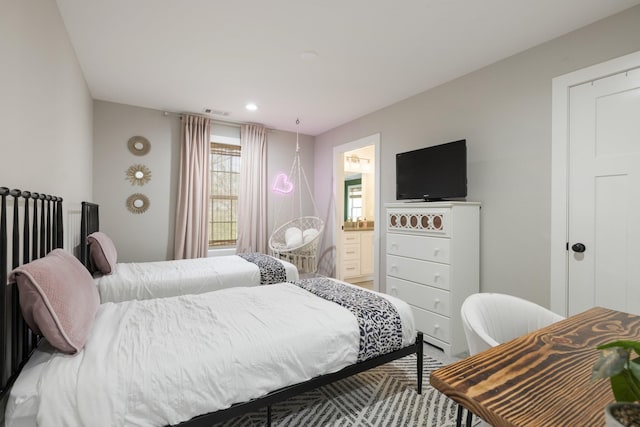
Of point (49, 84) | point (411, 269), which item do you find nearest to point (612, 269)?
point (411, 269)

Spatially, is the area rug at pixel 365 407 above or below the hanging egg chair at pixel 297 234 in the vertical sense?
below

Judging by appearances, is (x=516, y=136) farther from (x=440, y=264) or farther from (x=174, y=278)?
(x=174, y=278)

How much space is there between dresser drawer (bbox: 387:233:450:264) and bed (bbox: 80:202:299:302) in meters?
1.16

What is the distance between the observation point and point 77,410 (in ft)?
3.56

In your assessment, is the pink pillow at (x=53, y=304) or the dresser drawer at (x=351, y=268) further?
the dresser drawer at (x=351, y=268)

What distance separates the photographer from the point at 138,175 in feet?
13.5

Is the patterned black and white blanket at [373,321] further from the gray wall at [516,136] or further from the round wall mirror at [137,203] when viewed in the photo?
the round wall mirror at [137,203]

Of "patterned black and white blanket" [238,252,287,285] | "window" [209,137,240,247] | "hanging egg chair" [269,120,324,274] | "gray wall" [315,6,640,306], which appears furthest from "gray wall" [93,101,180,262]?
"gray wall" [315,6,640,306]

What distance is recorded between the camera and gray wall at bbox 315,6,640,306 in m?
2.28

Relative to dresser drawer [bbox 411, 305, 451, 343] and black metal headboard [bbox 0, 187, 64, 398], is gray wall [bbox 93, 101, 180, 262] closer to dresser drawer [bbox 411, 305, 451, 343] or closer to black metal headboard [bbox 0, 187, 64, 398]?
black metal headboard [bbox 0, 187, 64, 398]

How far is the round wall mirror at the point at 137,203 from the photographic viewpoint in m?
4.08

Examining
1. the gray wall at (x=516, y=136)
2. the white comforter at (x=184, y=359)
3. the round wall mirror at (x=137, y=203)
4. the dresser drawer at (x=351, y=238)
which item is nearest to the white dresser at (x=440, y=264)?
the gray wall at (x=516, y=136)

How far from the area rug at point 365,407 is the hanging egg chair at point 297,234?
2382 millimetres

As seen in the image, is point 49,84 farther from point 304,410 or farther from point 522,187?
point 522,187
